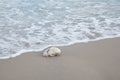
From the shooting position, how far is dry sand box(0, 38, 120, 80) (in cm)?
316

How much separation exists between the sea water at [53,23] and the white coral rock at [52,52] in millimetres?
271

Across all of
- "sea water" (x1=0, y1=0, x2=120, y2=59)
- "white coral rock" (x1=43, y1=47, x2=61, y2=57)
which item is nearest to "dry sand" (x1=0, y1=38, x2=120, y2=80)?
"white coral rock" (x1=43, y1=47, x2=61, y2=57)

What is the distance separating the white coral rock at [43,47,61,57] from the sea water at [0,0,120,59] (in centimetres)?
27

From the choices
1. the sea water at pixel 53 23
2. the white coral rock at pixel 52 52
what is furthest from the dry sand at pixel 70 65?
the sea water at pixel 53 23

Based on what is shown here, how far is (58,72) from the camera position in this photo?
325cm

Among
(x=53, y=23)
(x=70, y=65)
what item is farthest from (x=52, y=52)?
(x=53, y=23)

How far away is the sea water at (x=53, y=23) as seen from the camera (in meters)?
4.25

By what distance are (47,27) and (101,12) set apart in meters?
1.68

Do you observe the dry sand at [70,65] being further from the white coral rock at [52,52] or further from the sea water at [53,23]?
the sea water at [53,23]

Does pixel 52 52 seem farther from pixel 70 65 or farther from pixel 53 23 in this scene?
pixel 53 23

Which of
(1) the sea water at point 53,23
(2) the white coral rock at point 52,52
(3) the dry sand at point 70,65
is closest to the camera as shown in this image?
(3) the dry sand at point 70,65

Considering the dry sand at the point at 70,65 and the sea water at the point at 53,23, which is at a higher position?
the sea water at the point at 53,23

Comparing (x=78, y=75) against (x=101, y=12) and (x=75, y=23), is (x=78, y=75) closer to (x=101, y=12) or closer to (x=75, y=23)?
(x=75, y=23)

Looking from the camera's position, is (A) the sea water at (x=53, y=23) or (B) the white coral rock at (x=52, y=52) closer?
(B) the white coral rock at (x=52, y=52)
